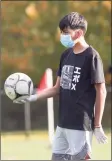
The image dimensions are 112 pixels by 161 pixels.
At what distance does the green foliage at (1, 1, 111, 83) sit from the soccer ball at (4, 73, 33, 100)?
1645 centimetres

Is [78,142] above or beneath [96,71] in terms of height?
beneath

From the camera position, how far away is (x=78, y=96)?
5.56 metres

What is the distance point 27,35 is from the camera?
22.8 meters

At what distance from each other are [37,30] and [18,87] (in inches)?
680

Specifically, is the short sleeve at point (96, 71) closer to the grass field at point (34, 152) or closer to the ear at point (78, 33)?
the ear at point (78, 33)

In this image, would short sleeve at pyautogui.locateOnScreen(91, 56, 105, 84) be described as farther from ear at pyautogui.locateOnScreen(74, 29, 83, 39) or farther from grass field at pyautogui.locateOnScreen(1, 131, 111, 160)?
grass field at pyautogui.locateOnScreen(1, 131, 111, 160)

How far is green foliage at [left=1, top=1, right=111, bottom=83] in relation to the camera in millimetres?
22297

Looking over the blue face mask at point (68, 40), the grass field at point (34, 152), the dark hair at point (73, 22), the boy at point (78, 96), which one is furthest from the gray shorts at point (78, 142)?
the grass field at point (34, 152)

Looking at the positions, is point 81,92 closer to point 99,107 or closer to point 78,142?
point 99,107

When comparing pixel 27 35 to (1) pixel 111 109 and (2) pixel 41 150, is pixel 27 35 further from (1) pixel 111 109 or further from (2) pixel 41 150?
(2) pixel 41 150

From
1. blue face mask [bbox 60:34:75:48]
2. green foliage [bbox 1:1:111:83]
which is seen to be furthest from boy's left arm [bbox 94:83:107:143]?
green foliage [bbox 1:1:111:83]

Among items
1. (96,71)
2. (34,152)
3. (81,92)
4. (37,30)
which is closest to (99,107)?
(81,92)

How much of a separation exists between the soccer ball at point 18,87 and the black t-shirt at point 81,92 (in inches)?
14.5

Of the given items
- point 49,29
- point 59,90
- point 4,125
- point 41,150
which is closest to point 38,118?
point 4,125
